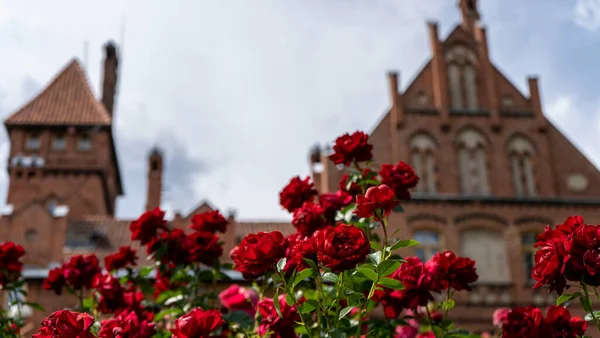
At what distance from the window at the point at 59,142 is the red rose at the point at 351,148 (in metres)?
25.0

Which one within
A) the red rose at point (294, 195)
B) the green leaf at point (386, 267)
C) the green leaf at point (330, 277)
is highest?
the red rose at point (294, 195)

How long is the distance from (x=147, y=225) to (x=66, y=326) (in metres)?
1.47

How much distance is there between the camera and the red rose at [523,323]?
3.14 m

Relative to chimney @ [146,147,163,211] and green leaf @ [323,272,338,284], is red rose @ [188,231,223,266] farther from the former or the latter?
chimney @ [146,147,163,211]

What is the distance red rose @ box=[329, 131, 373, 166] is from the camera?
12.6 ft

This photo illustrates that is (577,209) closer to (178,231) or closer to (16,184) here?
(178,231)

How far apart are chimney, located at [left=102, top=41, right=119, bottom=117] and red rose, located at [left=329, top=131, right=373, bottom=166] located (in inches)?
1078

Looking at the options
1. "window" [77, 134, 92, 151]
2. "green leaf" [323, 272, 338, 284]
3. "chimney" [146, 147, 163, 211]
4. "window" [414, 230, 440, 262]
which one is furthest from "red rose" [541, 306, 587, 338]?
"window" [77, 134, 92, 151]

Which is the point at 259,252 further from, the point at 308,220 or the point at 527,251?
the point at 527,251

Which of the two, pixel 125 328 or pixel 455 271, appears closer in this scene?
pixel 125 328

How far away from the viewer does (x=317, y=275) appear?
9.12 feet

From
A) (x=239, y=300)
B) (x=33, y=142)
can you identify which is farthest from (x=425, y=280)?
(x=33, y=142)

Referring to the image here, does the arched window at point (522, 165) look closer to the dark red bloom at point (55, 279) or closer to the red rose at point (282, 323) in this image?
the dark red bloom at point (55, 279)

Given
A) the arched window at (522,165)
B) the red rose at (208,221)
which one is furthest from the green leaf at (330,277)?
the arched window at (522,165)
